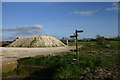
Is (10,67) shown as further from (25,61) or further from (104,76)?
(104,76)

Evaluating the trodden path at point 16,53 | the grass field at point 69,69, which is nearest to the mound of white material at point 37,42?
the trodden path at point 16,53

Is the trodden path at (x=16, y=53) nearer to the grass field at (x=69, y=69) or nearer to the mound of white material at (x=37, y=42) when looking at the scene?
the grass field at (x=69, y=69)

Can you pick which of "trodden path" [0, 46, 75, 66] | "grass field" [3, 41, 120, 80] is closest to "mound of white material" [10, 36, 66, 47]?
"trodden path" [0, 46, 75, 66]

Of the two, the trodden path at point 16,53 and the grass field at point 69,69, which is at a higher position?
the trodden path at point 16,53

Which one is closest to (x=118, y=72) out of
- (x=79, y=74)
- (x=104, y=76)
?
(x=104, y=76)

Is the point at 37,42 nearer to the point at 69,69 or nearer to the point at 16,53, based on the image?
the point at 16,53

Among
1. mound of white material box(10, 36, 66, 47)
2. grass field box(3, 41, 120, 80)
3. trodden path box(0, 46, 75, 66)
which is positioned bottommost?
grass field box(3, 41, 120, 80)

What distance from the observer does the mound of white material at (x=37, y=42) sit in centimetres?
4397

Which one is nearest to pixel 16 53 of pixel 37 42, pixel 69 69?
pixel 69 69

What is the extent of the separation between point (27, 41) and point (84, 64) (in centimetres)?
3361

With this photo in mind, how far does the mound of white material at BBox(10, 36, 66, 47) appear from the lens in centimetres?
4397

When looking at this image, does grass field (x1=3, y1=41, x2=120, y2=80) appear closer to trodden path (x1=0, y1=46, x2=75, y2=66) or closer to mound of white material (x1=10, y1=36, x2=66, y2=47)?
trodden path (x1=0, y1=46, x2=75, y2=66)

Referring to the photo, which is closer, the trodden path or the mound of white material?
the trodden path

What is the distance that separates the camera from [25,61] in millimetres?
15648
